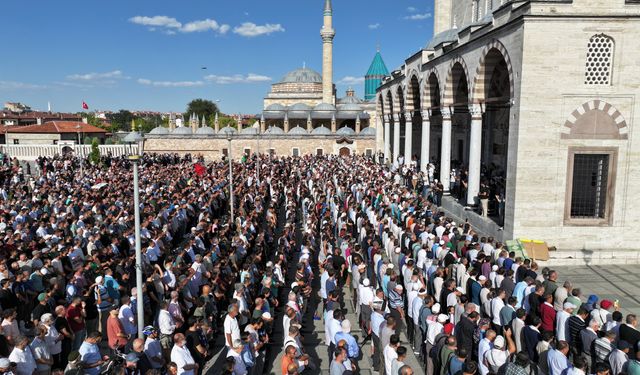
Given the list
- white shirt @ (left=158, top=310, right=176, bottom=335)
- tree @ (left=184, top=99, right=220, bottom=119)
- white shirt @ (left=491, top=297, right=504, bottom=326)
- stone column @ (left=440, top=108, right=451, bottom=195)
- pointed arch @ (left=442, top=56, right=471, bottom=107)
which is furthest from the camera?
tree @ (left=184, top=99, right=220, bottom=119)

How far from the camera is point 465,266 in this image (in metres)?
9.19

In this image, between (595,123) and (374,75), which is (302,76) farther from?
(595,123)

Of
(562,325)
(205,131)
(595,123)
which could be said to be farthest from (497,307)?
(205,131)

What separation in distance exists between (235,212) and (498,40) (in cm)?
972

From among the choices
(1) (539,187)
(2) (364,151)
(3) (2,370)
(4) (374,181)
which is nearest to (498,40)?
(1) (539,187)

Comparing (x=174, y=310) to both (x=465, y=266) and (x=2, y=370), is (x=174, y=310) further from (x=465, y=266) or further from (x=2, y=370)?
(x=465, y=266)

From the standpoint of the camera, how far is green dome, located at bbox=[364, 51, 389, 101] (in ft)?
229

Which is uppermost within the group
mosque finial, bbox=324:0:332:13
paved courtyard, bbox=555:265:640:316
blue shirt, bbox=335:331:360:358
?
mosque finial, bbox=324:0:332:13

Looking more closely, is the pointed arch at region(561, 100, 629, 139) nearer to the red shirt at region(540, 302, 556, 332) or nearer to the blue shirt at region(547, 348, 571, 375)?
the red shirt at region(540, 302, 556, 332)

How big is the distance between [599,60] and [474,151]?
186 inches

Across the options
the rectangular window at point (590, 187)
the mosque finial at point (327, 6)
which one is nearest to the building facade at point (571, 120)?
the rectangular window at point (590, 187)

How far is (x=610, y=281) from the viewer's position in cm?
1162

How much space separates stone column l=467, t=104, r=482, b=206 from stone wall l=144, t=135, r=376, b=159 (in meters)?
28.2

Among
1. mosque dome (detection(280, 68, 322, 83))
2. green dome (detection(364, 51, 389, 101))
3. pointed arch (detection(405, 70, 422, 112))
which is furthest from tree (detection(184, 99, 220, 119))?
pointed arch (detection(405, 70, 422, 112))
